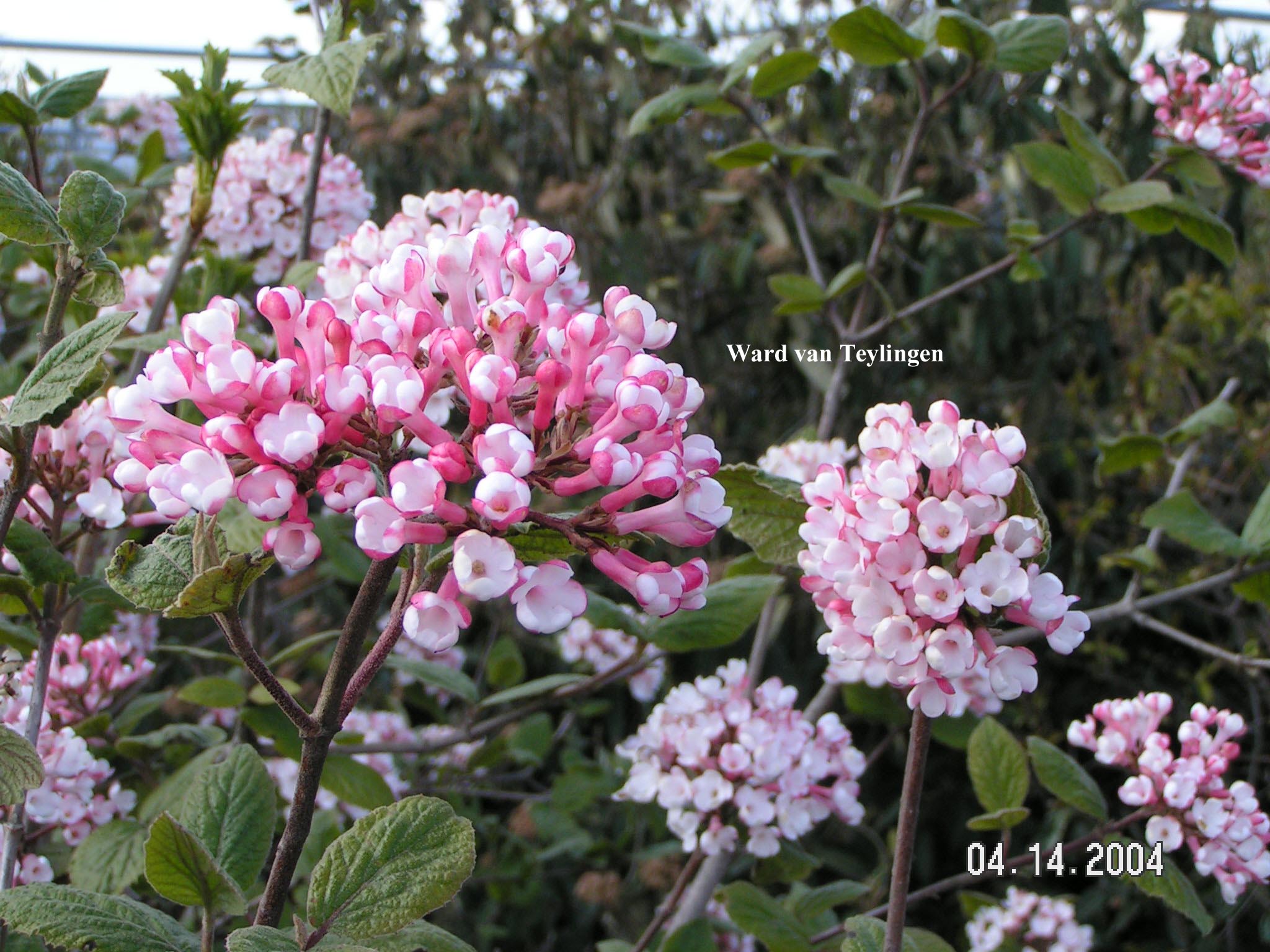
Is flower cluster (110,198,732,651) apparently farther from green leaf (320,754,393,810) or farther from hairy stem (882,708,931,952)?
green leaf (320,754,393,810)

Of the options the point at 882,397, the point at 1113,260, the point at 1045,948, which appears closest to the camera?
the point at 1045,948

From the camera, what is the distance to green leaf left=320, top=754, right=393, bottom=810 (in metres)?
1.00

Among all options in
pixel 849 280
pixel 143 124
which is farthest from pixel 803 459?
pixel 143 124

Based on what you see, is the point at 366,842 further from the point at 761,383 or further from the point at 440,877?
the point at 761,383

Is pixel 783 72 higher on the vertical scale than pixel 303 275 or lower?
higher

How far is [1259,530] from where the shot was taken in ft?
3.43

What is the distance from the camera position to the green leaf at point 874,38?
1213 mm

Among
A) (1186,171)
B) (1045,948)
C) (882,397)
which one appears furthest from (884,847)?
(1186,171)

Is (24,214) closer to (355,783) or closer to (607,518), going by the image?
(607,518)

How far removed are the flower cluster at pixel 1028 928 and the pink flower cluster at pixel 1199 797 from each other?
0.36m

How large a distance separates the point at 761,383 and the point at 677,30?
0.95 metres

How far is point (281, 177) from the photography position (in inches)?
55.1

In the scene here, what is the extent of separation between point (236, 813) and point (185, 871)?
0.16 m

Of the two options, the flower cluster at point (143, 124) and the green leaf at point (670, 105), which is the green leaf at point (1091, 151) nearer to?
the green leaf at point (670, 105)
